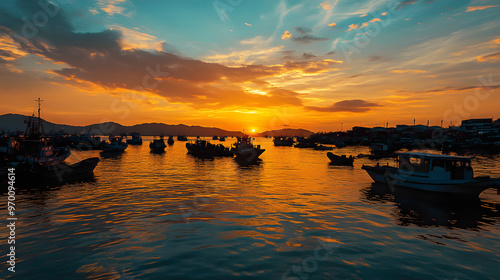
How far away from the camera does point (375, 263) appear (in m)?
9.89

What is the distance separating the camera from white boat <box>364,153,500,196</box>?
1984cm

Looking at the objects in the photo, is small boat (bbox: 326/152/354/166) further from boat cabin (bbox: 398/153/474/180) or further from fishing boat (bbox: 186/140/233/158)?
fishing boat (bbox: 186/140/233/158)

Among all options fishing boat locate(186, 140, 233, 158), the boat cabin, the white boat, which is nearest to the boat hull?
the white boat

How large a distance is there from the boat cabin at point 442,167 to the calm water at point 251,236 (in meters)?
2.16

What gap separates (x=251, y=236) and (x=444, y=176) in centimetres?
1860

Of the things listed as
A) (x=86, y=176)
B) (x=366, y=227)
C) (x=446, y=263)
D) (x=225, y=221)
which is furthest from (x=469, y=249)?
(x=86, y=176)

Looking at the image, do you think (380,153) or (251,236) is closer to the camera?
(251,236)

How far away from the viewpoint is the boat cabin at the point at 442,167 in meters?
20.5

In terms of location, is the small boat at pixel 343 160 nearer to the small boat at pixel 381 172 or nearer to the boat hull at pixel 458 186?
the small boat at pixel 381 172

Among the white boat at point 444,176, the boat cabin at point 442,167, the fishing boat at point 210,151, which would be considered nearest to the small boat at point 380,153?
the white boat at point 444,176

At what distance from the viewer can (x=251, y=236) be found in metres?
12.5

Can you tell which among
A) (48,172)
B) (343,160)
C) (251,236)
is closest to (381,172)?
(251,236)

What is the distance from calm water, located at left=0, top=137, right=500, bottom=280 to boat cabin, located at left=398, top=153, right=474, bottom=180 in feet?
7.07

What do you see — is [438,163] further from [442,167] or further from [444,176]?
[444,176]
